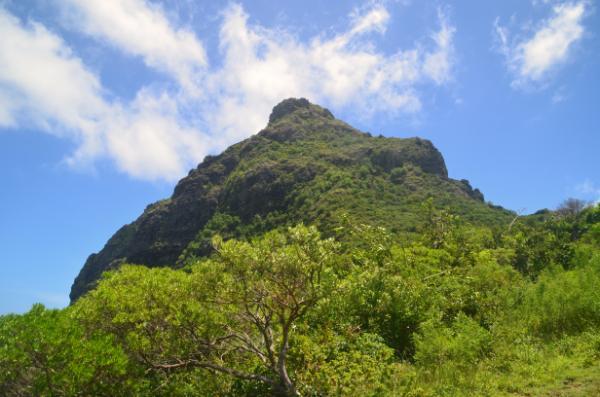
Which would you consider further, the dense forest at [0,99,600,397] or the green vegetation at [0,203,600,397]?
the dense forest at [0,99,600,397]

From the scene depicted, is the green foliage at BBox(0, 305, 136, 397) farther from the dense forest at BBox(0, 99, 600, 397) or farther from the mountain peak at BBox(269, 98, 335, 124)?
the mountain peak at BBox(269, 98, 335, 124)

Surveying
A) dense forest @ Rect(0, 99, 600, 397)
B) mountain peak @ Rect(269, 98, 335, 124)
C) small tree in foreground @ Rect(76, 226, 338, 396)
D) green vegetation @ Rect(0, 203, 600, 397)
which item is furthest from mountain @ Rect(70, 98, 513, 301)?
small tree in foreground @ Rect(76, 226, 338, 396)

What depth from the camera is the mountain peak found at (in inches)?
7097

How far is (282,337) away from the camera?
11.9 metres

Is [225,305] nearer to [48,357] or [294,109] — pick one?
[48,357]

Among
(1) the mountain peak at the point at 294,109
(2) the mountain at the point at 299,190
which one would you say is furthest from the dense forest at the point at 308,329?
(1) the mountain peak at the point at 294,109

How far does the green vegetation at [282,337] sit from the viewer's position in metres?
9.37

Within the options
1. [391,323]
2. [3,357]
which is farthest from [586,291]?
[3,357]

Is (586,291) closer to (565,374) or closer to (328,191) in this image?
(565,374)

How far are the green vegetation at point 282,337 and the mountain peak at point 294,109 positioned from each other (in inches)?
6593

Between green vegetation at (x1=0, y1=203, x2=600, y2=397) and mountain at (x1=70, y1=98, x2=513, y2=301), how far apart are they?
177 ft

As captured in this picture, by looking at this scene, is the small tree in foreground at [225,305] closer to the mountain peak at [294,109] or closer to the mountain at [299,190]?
the mountain at [299,190]

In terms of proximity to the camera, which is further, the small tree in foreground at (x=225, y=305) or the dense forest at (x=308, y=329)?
the small tree in foreground at (x=225, y=305)

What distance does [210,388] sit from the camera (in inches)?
466
